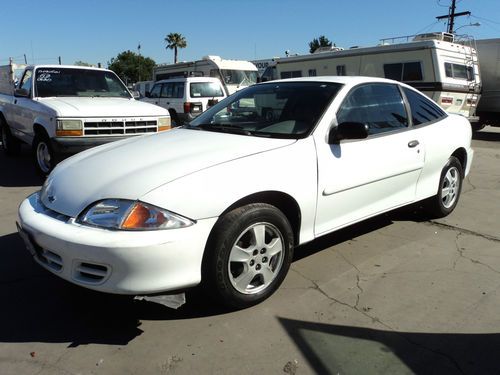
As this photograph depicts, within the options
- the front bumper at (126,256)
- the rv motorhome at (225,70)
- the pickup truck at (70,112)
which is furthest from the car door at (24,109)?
the rv motorhome at (225,70)

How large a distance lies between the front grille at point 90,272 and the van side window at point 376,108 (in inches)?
85.3

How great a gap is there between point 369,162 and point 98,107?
464cm

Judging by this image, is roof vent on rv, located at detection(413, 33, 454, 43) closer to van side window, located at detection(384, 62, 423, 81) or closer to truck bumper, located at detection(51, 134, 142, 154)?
van side window, located at detection(384, 62, 423, 81)

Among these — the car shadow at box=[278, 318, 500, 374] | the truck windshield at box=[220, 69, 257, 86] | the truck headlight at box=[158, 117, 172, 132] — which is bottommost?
the car shadow at box=[278, 318, 500, 374]

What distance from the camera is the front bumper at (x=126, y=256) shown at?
2654 mm

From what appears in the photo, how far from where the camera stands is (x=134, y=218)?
2.73m

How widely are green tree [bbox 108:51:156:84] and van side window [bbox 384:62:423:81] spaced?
71.6 metres

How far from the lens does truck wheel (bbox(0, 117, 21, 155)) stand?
938cm

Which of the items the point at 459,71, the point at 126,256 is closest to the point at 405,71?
the point at 459,71

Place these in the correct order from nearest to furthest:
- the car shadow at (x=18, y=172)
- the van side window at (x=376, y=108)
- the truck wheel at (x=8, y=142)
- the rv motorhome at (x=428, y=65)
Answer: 1. the van side window at (x=376, y=108)
2. the car shadow at (x=18, y=172)
3. the truck wheel at (x=8, y=142)
4. the rv motorhome at (x=428, y=65)

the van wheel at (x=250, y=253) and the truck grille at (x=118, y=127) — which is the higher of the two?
the truck grille at (x=118, y=127)

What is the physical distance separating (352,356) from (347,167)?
1537mm

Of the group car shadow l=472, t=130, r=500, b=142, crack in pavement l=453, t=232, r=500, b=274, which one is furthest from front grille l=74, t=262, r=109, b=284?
car shadow l=472, t=130, r=500, b=142

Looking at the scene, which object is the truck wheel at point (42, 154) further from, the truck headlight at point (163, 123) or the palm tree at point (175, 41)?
the palm tree at point (175, 41)
